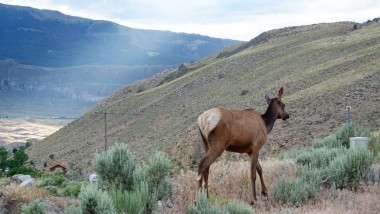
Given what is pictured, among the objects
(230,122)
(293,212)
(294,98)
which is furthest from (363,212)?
(294,98)

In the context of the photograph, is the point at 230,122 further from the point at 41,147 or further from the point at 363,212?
the point at 41,147

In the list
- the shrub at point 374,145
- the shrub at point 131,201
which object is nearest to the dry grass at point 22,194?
the shrub at point 131,201

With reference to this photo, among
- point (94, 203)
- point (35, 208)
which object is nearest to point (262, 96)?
point (35, 208)

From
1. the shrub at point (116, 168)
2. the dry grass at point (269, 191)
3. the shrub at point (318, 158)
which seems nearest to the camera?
the dry grass at point (269, 191)

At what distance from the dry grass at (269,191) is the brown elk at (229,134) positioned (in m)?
0.41

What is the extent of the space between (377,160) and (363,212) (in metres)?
4.90

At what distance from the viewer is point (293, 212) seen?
304 inches

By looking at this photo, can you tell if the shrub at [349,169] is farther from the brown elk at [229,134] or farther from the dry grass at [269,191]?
the brown elk at [229,134]

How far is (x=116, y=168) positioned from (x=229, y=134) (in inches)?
76.6

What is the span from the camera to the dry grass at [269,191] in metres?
8.79

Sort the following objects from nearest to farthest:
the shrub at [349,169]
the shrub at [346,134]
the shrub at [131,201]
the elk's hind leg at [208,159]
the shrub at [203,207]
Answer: the shrub at [203,207] < the shrub at [131,201] < the elk's hind leg at [208,159] < the shrub at [349,169] < the shrub at [346,134]

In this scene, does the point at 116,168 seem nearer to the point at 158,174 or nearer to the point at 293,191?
the point at 158,174

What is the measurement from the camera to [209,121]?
30.4 ft

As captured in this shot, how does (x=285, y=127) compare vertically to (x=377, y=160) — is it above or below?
below
